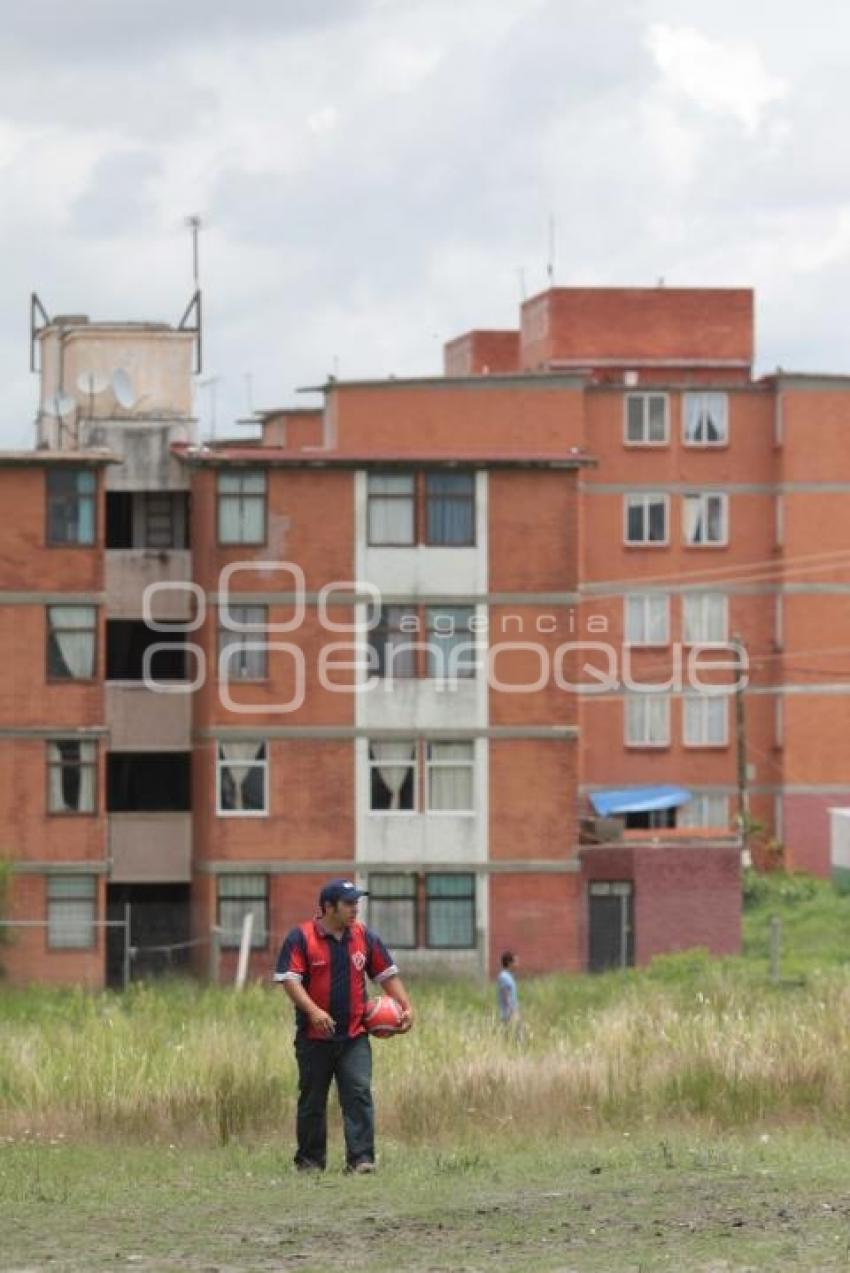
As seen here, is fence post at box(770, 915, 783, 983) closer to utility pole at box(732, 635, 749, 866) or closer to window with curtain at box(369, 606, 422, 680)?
window with curtain at box(369, 606, 422, 680)

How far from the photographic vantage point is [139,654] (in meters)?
56.1

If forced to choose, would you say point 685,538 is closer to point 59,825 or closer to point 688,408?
point 688,408

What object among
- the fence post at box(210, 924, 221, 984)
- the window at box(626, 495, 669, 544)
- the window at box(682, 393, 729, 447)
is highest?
the window at box(682, 393, 729, 447)

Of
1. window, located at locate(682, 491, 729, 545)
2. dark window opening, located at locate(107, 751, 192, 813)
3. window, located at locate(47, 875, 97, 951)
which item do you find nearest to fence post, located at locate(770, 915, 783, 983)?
window, located at locate(47, 875, 97, 951)

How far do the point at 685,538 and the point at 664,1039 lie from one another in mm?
46155

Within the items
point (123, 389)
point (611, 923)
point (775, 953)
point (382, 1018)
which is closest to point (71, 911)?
point (611, 923)

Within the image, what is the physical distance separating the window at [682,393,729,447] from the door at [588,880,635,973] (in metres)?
17.9

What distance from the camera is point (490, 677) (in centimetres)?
5444

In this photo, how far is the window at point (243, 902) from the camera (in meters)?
53.7

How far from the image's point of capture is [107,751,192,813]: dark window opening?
55875 mm

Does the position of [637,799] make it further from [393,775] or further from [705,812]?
[393,775]

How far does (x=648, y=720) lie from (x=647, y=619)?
92.0 inches

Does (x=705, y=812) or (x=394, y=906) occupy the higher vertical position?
(x=705, y=812)

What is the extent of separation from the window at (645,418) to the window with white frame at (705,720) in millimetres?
6000
